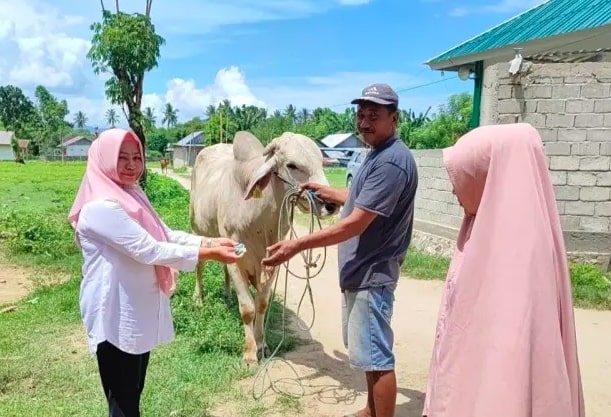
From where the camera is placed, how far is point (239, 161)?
4.65 meters

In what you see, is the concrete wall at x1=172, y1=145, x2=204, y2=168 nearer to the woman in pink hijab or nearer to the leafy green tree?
the leafy green tree

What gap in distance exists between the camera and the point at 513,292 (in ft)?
6.25

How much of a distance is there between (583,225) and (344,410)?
481 cm

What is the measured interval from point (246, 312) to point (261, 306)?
25cm

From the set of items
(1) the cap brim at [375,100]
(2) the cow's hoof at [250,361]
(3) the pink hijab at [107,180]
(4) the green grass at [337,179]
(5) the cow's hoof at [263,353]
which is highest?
(1) the cap brim at [375,100]

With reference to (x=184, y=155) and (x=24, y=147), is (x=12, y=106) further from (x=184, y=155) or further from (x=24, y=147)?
(x=184, y=155)

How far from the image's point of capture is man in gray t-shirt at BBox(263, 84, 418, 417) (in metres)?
2.86

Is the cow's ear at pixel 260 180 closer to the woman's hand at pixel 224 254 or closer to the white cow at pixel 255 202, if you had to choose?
the white cow at pixel 255 202

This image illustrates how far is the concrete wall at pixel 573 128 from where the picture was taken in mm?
7094

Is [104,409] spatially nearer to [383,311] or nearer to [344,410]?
[344,410]

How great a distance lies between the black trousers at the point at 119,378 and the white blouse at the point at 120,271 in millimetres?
83

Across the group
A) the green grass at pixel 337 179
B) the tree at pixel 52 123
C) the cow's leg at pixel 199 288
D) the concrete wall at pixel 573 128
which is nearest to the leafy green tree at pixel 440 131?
the green grass at pixel 337 179

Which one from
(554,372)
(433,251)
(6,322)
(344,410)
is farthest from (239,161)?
(433,251)

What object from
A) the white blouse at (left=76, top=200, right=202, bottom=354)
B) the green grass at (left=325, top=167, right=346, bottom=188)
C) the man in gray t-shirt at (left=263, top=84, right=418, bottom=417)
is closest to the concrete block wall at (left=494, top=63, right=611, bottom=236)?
the man in gray t-shirt at (left=263, top=84, right=418, bottom=417)
